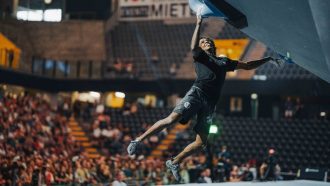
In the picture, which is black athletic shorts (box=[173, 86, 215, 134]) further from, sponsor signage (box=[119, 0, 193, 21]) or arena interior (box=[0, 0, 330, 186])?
sponsor signage (box=[119, 0, 193, 21])

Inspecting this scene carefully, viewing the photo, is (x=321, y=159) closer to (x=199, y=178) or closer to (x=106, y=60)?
(x=199, y=178)

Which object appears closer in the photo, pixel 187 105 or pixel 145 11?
pixel 187 105

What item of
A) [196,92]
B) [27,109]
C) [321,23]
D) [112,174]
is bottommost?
[112,174]

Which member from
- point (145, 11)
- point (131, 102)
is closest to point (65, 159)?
point (131, 102)

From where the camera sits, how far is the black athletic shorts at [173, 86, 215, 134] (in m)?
6.47

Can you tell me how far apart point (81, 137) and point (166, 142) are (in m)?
4.06

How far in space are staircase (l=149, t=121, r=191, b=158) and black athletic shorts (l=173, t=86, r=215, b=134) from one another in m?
15.8

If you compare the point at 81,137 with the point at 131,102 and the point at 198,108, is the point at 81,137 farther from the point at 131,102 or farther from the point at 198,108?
the point at 198,108

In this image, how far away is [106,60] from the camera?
2786 cm

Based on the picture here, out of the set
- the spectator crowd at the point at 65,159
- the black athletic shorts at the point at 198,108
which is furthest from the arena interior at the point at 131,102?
the black athletic shorts at the point at 198,108

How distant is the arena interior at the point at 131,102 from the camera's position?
1627 centimetres

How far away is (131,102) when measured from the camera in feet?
92.9

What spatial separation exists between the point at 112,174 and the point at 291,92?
9.52m

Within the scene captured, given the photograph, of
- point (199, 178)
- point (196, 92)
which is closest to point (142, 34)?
point (199, 178)
